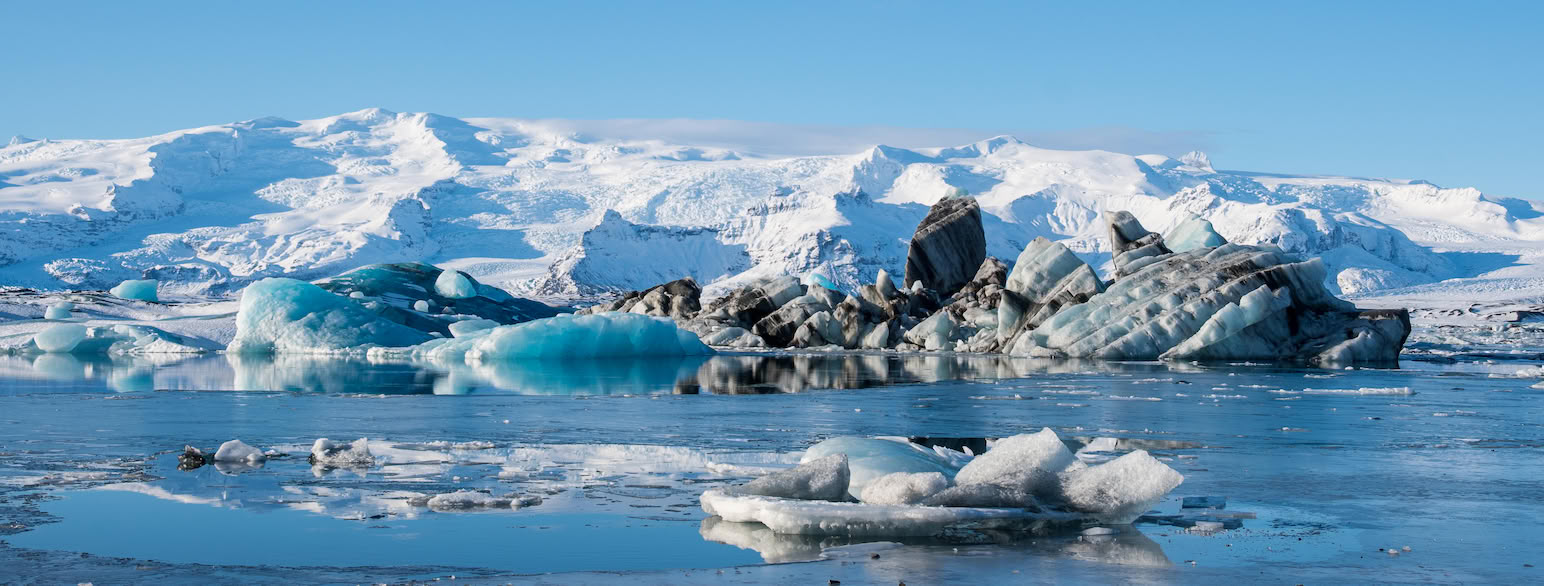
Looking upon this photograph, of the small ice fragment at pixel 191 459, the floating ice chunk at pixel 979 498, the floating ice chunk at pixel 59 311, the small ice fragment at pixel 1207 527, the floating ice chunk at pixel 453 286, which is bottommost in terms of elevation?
the small ice fragment at pixel 1207 527

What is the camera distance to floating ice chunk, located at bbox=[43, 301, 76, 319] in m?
44.3

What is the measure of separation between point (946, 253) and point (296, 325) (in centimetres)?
2313

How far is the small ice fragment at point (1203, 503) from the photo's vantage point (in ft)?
29.0

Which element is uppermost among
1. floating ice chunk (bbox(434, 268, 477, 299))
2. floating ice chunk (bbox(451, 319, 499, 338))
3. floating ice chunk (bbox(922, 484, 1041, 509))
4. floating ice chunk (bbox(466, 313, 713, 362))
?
floating ice chunk (bbox(434, 268, 477, 299))

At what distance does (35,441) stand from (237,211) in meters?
173

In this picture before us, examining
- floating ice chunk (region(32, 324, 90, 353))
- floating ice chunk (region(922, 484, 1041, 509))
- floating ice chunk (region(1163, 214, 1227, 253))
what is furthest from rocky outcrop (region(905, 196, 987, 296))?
floating ice chunk (region(922, 484, 1041, 509))

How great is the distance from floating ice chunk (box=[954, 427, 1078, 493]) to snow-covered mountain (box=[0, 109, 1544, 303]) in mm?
124304

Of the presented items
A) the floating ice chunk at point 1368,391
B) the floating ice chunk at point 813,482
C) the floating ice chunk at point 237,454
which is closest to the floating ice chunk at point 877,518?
the floating ice chunk at point 813,482

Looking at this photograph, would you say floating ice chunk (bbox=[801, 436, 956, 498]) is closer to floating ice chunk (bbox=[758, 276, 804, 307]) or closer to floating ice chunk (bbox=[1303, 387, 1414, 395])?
floating ice chunk (bbox=[1303, 387, 1414, 395])

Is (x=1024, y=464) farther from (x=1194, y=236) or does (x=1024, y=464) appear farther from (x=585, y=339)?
(x=1194, y=236)

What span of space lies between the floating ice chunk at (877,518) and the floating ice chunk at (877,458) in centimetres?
72

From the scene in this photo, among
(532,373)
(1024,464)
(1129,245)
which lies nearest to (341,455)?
(1024,464)

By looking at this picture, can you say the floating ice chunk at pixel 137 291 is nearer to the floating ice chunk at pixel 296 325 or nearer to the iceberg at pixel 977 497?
the floating ice chunk at pixel 296 325

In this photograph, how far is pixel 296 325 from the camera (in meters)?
35.4
